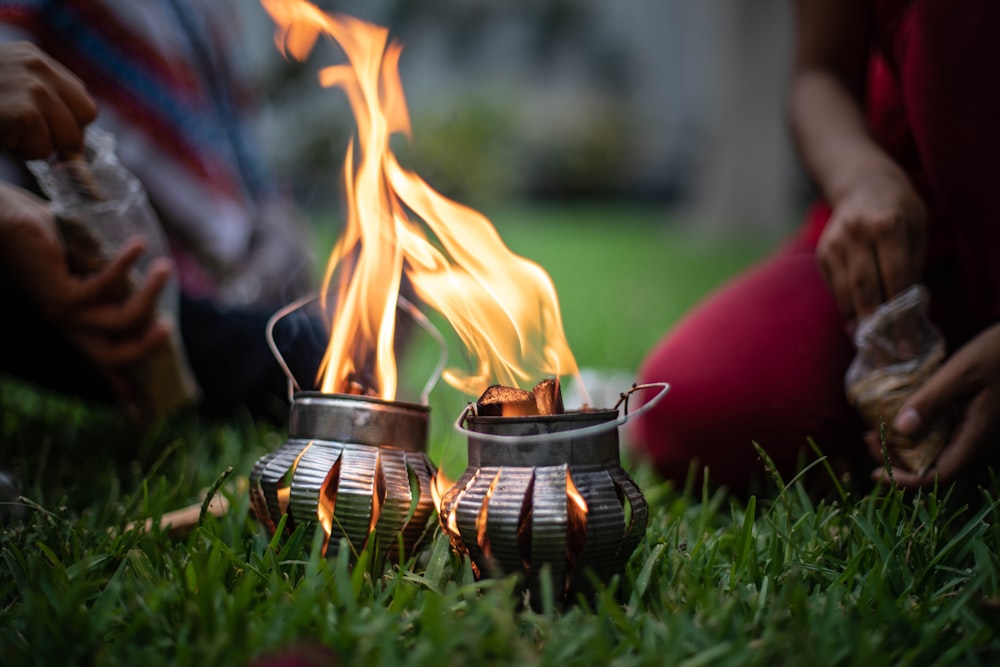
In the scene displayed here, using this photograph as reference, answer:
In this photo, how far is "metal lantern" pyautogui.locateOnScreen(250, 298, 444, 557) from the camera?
3.59 ft

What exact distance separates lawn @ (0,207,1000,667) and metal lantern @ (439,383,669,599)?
1.7 inches

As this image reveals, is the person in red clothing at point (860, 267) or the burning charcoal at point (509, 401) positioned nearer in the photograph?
the burning charcoal at point (509, 401)

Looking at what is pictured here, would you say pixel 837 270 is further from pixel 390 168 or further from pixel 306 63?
pixel 306 63

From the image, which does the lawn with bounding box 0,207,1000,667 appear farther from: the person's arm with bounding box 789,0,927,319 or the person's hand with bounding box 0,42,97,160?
the person's hand with bounding box 0,42,97,160

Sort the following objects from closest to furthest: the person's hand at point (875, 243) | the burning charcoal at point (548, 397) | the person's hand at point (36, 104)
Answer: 1. the burning charcoal at point (548, 397)
2. the person's hand at point (36, 104)
3. the person's hand at point (875, 243)

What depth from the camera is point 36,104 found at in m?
1.24

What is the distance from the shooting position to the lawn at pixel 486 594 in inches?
35.1

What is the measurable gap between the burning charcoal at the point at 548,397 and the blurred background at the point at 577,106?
170cm

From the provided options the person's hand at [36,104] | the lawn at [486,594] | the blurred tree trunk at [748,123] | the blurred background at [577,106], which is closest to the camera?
the lawn at [486,594]

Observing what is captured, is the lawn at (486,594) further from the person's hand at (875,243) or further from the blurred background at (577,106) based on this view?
the blurred background at (577,106)

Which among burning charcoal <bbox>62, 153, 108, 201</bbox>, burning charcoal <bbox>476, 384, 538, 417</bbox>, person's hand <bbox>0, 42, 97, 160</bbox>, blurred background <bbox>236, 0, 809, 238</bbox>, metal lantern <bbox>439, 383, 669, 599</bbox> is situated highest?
blurred background <bbox>236, 0, 809, 238</bbox>

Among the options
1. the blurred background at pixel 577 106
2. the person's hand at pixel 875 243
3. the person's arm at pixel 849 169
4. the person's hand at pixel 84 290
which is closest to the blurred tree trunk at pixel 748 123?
the blurred background at pixel 577 106

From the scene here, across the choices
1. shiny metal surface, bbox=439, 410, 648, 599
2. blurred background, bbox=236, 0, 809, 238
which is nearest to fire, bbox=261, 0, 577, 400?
shiny metal surface, bbox=439, 410, 648, 599

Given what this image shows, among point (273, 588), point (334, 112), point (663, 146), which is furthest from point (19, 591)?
point (663, 146)
